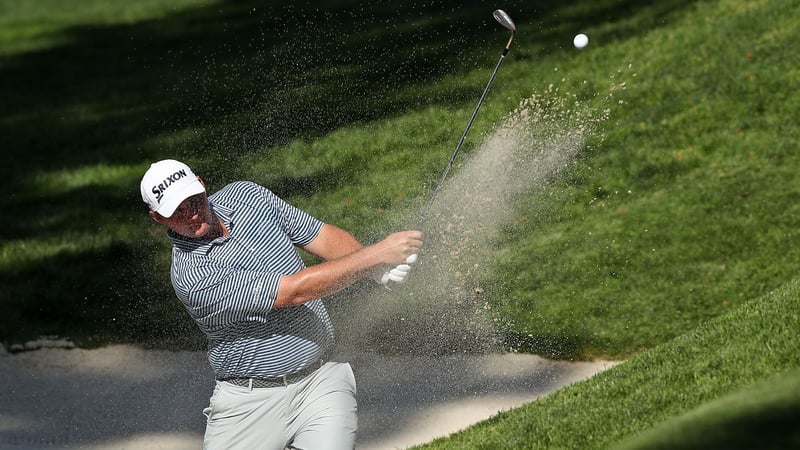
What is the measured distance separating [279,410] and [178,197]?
3.58 ft

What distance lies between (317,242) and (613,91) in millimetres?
5910

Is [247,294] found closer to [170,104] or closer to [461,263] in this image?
[461,263]

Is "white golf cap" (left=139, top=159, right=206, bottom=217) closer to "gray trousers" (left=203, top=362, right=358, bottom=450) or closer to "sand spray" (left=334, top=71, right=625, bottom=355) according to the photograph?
"gray trousers" (left=203, top=362, right=358, bottom=450)

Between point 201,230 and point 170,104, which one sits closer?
point 201,230

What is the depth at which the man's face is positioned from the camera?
536 cm

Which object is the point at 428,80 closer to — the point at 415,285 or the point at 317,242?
the point at 415,285

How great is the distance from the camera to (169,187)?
17.5 feet

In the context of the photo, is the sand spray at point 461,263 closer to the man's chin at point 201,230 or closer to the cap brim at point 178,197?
the man's chin at point 201,230

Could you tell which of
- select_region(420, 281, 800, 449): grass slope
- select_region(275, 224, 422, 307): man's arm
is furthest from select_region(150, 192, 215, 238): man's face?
select_region(420, 281, 800, 449): grass slope

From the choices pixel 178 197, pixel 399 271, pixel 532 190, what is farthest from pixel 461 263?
pixel 178 197

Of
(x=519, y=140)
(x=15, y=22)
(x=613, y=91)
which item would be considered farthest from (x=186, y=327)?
(x=15, y=22)

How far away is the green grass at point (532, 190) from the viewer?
6.77m

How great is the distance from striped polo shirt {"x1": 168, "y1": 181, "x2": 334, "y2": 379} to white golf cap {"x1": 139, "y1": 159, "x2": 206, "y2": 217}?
0.21 m

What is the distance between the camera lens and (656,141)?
10414 mm
